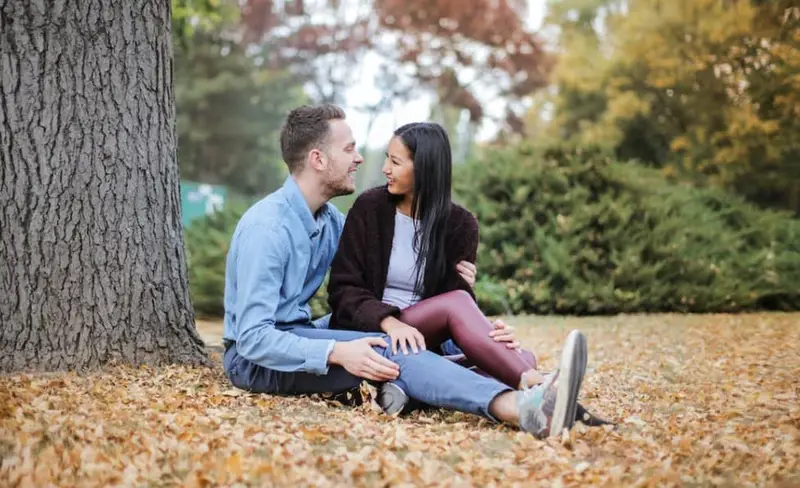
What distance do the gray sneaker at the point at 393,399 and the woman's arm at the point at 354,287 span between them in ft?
0.94

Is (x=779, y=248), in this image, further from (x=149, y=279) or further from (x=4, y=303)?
(x=4, y=303)

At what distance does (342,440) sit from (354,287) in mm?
937

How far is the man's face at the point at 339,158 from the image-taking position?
3.88 metres

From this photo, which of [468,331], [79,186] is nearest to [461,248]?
[468,331]

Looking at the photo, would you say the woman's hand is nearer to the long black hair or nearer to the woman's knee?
the woman's knee

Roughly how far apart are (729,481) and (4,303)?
3.12m

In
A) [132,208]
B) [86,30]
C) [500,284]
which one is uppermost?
[86,30]

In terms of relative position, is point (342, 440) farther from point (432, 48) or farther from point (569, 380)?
point (432, 48)

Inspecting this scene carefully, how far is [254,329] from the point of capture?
3.54m

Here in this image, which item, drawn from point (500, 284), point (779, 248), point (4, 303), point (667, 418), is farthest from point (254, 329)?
point (779, 248)

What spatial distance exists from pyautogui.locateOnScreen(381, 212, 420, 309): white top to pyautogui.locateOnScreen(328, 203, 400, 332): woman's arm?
0.40 ft

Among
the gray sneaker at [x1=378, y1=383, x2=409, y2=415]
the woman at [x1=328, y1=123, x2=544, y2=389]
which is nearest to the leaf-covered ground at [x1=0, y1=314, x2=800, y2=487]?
the gray sneaker at [x1=378, y1=383, x2=409, y2=415]

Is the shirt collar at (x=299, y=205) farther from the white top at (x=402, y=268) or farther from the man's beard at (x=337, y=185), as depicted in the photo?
the white top at (x=402, y=268)

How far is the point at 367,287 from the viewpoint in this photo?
3.84 metres
